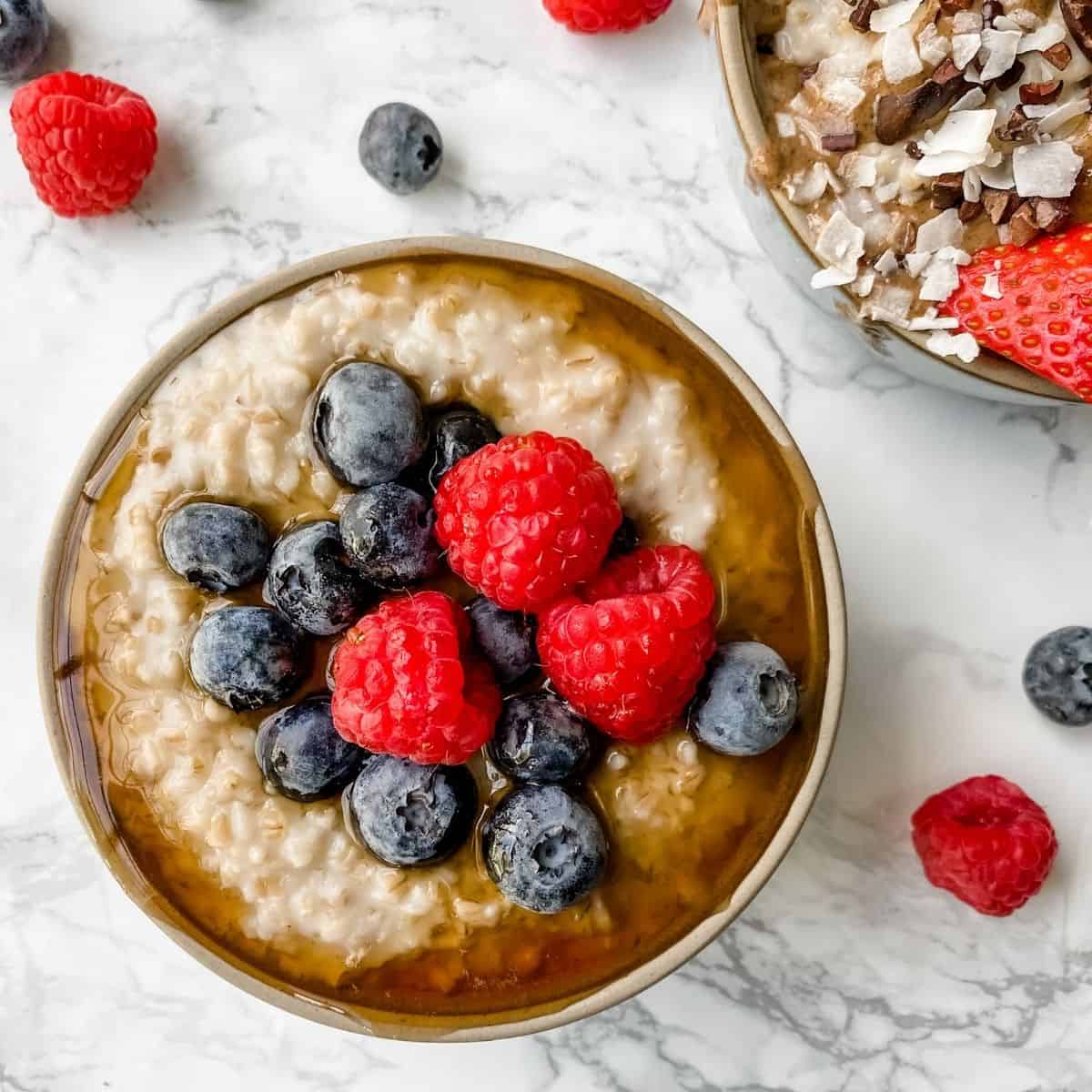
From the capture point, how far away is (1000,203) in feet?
4.97

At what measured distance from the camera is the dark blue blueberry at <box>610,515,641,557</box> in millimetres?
1370

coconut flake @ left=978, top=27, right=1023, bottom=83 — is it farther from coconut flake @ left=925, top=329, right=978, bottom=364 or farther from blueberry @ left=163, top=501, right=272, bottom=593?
blueberry @ left=163, top=501, right=272, bottom=593

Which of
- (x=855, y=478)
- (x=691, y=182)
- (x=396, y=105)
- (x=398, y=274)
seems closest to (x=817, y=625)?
(x=855, y=478)

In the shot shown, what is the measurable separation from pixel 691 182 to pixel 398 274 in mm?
596

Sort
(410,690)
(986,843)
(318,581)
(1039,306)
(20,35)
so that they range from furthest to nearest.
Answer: (20,35)
(986,843)
(1039,306)
(318,581)
(410,690)

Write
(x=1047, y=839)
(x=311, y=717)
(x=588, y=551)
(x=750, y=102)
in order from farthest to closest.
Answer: (x=1047, y=839)
(x=750, y=102)
(x=311, y=717)
(x=588, y=551)

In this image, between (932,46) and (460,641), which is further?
(932,46)

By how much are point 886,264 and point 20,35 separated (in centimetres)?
121

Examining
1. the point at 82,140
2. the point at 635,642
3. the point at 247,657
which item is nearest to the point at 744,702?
the point at 635,642

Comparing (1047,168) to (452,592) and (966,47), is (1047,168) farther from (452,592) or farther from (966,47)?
(452,592)

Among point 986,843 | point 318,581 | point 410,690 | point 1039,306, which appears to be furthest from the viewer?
point 986,843

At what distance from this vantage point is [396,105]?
1.78 meters

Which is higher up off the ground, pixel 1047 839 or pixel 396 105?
pixel 396 105

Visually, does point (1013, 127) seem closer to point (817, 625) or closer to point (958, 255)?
point (958, 255)
